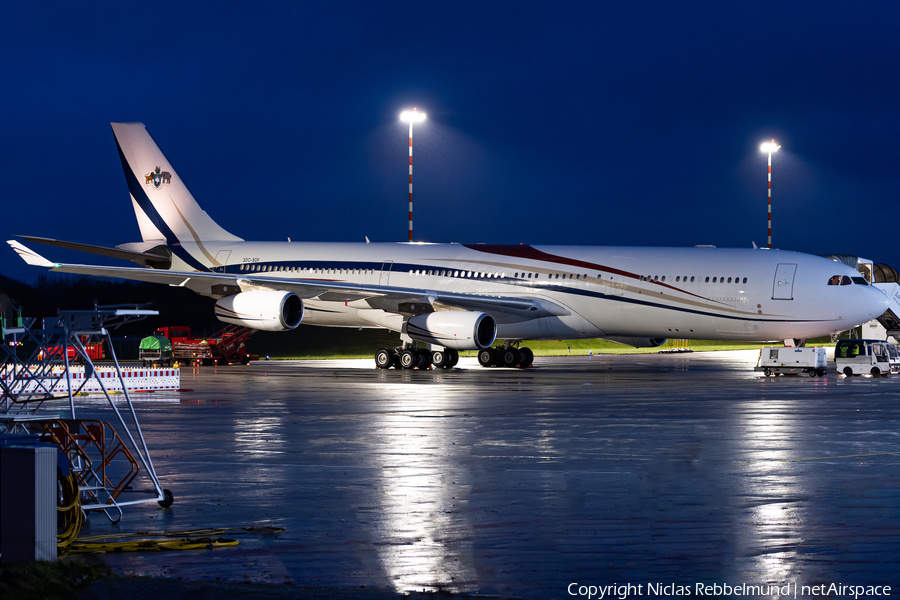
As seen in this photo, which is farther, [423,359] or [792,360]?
[423,359]

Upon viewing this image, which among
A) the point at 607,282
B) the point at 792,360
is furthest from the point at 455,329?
the point at 792,360

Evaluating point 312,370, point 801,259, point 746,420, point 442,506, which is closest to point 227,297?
point 312,370

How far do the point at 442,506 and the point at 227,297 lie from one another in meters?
28.4

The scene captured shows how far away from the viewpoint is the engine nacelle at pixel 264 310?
3609 centimetres

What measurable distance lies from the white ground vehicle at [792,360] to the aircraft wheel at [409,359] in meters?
11.9

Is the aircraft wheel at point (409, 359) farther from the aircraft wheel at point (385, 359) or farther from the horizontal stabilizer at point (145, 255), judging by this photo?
the horizontal stabilizer at point (145, 255)

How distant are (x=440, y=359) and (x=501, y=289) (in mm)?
3311

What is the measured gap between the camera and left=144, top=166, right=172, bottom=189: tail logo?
45.8 metres

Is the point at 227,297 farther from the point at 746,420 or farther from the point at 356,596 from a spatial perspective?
the point at 356,596

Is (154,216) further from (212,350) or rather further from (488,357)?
(488,357)

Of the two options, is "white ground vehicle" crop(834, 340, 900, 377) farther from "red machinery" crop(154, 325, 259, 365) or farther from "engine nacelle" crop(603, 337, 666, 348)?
"red machinery" crop(154, 325, 259, 365)

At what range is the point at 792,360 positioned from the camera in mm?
35219

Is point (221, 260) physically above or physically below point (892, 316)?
above

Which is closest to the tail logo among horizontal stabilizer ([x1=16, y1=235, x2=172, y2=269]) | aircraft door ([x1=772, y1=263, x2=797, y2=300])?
horizontal stabilizer ([x1=16, y1=235, x2=172, y2=269])
